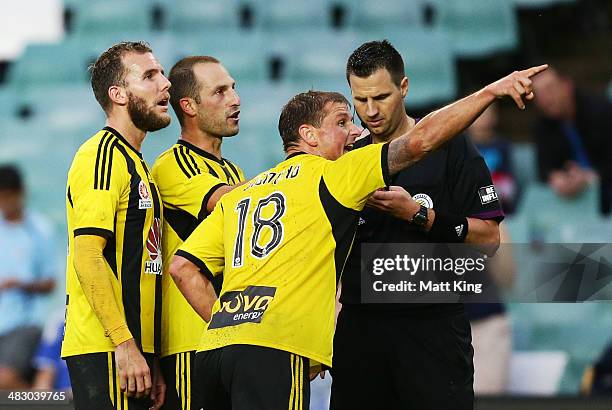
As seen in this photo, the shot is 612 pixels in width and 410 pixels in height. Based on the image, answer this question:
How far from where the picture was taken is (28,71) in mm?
9555

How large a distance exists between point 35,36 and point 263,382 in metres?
6.50

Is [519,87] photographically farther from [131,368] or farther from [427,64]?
[427,64]

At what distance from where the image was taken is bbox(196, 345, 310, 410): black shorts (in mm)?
3863

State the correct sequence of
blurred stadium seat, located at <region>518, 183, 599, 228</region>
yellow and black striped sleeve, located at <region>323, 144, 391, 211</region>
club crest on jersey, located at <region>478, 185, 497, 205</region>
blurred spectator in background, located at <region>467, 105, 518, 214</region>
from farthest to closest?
blurred stadium seat, located at <region>518, 183, 599, 228</region> → blurred spectator in background, located at <region>467, 105, 518, 214</region> → club crest on jersey, located at <region>478, 185, 497, 205</region> → yellow and black striped sleeve, located at <region>323, 144, 391, 211</region>

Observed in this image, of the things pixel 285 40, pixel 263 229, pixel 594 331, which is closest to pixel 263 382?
pixel 263 229

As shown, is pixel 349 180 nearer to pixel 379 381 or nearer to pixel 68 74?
pixel 379 381

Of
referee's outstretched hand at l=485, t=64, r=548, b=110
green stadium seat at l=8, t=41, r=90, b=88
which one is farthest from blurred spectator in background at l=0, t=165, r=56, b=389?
referee's outstretched hand at l=485, t=64, r=548, b=110

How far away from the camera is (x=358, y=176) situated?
13.0 feet

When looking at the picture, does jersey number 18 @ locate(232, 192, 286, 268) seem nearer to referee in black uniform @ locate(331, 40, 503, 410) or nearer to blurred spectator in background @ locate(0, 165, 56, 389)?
referee in black uniform @ locate(331, 40, 503, 410)

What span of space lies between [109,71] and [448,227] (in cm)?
163

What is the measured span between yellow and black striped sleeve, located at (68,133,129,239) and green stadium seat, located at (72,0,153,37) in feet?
17.4

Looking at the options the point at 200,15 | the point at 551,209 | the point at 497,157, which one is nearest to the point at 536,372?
the point at 551,209

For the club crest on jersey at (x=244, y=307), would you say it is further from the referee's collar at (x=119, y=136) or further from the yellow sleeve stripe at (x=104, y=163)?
the referee's collar at (x=119, y=136)

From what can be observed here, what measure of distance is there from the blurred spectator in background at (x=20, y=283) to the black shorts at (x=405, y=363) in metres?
3.39
